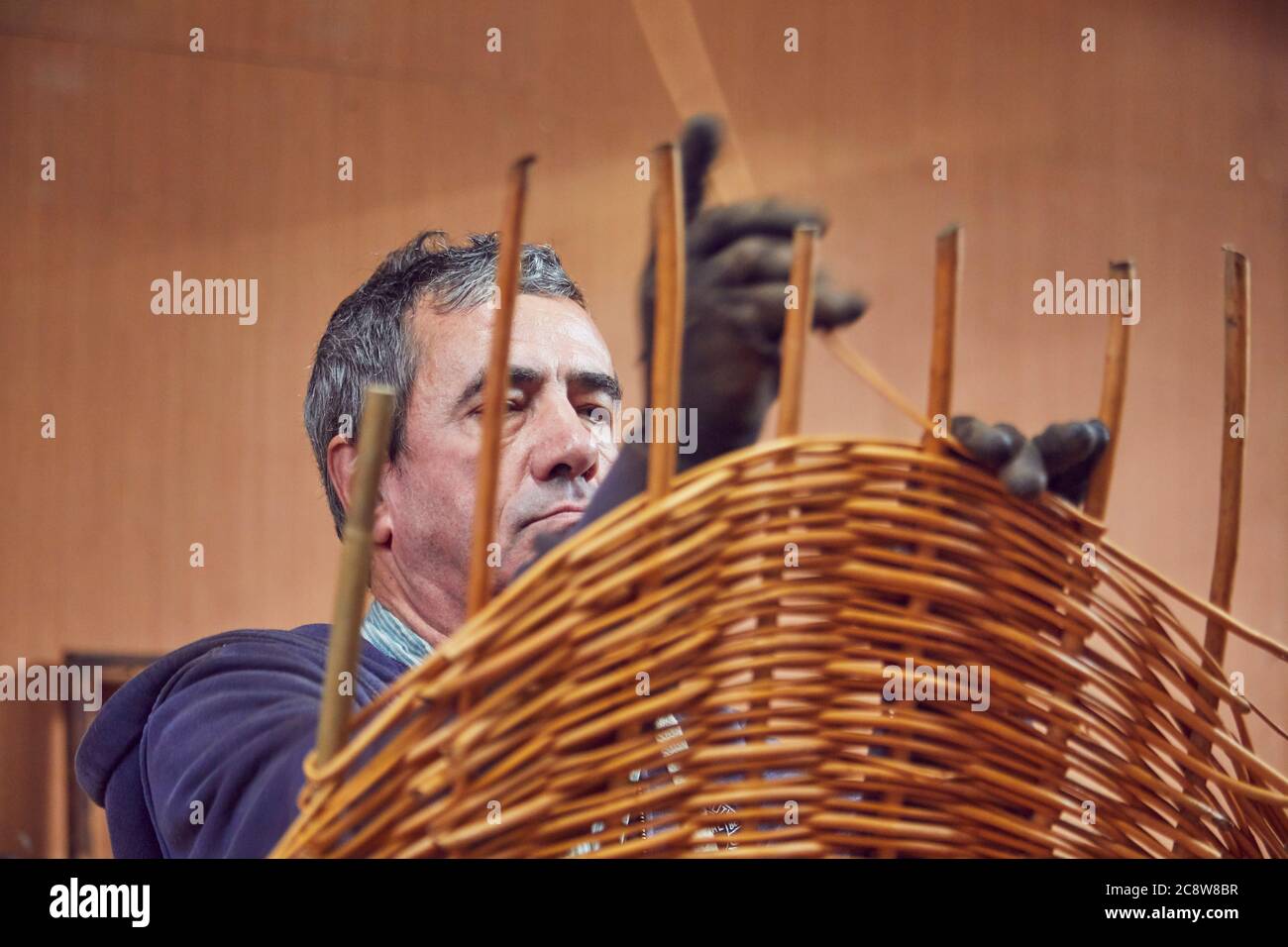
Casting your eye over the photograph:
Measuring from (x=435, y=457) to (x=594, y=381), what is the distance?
143 mm

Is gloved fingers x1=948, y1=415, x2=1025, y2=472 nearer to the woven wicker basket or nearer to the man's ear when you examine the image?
the woven wicker basket

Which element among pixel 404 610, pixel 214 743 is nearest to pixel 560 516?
pixel 404 610

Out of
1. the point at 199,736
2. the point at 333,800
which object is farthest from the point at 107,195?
the point at 333,800

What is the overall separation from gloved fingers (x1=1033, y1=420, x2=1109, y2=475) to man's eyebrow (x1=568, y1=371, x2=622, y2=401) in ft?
1.79

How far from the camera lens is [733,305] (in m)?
0.44

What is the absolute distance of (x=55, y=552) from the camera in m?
2.10

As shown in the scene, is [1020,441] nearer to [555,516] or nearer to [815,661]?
[815,661]

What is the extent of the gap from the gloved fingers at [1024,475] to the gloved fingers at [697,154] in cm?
15

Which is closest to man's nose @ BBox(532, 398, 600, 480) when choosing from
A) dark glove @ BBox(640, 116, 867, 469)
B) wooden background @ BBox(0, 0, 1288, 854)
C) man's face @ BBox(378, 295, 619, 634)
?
man's face @ BBox(378, 295, 619, 634)

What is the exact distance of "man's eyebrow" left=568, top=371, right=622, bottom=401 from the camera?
37.8 inches

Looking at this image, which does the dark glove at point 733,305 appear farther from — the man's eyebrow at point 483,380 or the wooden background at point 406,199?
the wooden background at point 406,199

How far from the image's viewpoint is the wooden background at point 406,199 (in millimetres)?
2008

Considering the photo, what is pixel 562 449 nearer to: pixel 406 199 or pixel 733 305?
pixel 733 305

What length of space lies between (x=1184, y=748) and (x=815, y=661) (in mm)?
173
